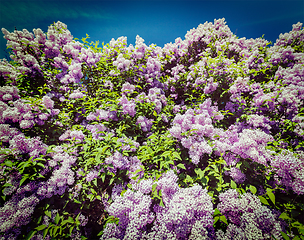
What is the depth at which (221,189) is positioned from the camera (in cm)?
253

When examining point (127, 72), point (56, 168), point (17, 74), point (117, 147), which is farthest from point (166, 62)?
point (56, 168)

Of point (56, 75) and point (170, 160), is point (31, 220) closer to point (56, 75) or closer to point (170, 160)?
point (170, 160)

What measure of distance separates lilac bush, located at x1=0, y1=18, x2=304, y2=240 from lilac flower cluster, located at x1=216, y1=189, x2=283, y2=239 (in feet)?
0.05

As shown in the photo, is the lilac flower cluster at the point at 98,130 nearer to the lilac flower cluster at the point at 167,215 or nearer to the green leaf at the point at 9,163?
the green leaf at the point at 9,163

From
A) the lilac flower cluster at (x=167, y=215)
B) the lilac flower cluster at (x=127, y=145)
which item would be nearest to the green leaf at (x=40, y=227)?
the lilac flower cluster at (x=167, y=215)

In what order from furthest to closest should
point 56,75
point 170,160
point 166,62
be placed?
point 166,62 < point 56,75 < point 170,160

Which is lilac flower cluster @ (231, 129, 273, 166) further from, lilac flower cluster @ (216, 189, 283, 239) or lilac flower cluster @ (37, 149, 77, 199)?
lilac flower cluster @ (37, 149, 77, 199)

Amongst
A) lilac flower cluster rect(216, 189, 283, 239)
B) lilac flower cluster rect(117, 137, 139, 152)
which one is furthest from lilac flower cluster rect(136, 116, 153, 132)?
lilac flower cluster rect(216, 189, 283, 239)

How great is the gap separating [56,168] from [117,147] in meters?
1.67

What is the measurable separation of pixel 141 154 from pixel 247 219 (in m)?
2.40

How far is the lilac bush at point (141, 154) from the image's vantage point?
6.45ft

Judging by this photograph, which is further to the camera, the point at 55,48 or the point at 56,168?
the point at 55,48

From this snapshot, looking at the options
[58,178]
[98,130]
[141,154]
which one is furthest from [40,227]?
[141,154]

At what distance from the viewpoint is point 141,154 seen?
3.28 m
